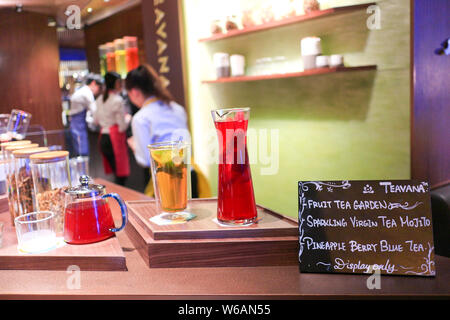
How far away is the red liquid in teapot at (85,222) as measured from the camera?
1.09m

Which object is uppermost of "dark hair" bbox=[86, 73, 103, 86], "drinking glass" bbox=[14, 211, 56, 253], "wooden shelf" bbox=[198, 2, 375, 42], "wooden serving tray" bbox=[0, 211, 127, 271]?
"wooden shelf" bbox=[198, 2, 375, 42]

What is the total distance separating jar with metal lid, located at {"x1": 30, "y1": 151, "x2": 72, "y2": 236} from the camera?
4.20 feet

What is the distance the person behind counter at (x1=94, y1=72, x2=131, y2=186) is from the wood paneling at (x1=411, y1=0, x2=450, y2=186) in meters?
2.98

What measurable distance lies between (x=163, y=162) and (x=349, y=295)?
534 mm

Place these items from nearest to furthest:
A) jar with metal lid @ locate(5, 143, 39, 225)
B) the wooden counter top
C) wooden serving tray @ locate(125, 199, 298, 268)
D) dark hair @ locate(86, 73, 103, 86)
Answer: the wooden counter top
wooden serving tray @ locate(125, 199, 298, 268)
jar with metal lid @ locate(5, 143, 39, 225)
dark hair @ locate(86, 73, 103, 86)

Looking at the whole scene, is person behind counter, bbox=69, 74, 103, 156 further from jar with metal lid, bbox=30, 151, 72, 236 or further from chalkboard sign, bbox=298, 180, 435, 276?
chalkboard sign, bbox=298, 180, 435, 276

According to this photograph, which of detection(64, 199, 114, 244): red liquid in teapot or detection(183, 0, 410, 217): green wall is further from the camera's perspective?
detection(183, 0, 410, 217): green wall

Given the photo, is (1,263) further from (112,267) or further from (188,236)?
(188,236)

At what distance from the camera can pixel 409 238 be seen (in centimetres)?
93

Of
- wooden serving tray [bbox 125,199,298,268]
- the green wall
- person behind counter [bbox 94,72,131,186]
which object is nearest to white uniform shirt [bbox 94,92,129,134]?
person behind counter [bbox 94,72,131,186]

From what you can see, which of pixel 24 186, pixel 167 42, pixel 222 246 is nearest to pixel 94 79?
pixel 167 42

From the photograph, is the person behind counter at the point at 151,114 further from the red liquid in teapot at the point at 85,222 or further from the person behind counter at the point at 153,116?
the red liquid in teapot at the point at 85,222

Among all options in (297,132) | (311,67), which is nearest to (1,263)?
(311,67)

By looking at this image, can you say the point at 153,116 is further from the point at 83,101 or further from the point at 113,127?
the point at 113,127
